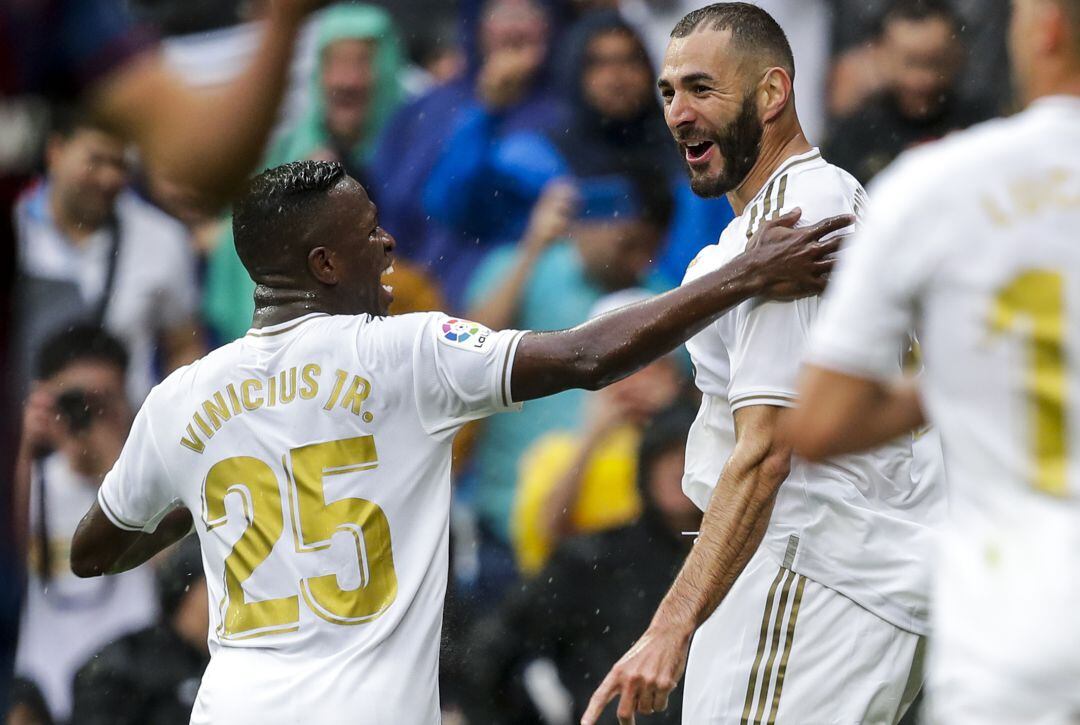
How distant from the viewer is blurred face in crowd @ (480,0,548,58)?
254 inches

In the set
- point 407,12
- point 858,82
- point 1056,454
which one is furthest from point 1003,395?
point 407,12

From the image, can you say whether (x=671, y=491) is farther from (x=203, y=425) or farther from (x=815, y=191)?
(x=203, y=425)

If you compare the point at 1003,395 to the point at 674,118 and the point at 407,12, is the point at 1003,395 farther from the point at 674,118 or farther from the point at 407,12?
the point at 407,12

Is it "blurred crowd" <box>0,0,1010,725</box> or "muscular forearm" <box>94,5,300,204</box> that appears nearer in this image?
"muscular forearm" <box>94,5,300,204</box>

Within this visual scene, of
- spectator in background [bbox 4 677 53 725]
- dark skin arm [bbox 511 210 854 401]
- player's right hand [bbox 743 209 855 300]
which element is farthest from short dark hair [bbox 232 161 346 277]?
spectator in background [bbox 4 677 53 725]

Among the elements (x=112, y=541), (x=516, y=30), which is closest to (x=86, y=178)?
(x=516, y=30)

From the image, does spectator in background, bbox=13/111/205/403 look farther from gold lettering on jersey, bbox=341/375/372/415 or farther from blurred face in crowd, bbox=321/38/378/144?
gold lettering on jersey, bbox=341/375/372/415

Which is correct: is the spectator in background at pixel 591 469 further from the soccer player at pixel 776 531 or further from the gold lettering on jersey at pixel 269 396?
the gold lettering on jersey at pixel 269 396

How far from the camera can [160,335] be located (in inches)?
265

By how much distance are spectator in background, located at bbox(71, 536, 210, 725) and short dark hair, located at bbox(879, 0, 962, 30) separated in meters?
3.39

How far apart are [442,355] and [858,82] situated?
305cm

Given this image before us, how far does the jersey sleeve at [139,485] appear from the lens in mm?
3822

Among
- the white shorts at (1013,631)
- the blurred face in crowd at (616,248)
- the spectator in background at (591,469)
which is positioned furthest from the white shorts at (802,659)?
the blurred face in crowd at (616,248)

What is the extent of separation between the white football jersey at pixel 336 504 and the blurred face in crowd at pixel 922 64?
2.98 meters
